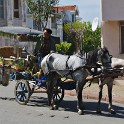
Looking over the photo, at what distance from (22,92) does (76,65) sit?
2428mm

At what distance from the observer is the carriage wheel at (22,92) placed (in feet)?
43.0

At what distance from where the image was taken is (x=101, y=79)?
11.8 m

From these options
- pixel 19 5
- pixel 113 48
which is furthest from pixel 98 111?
pixel 19 5

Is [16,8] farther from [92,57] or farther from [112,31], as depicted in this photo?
[92,57]

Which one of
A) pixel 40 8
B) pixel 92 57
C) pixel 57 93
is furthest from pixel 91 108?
pixel 40 8

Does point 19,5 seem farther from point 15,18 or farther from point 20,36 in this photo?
point 20,36

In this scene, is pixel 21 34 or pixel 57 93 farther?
pixel 21 34

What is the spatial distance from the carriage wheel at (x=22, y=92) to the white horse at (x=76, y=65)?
2.71 feet

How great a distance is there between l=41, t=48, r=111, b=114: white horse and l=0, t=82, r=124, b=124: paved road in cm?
39

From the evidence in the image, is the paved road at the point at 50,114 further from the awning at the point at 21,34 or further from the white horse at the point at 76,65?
the awning at the point at 21,34

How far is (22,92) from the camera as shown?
1328 centimetres

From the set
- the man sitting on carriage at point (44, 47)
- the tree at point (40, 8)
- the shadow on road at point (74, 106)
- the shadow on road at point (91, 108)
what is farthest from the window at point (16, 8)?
the man sitting on carriage at point (44, 47)

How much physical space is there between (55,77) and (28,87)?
3.29 ft

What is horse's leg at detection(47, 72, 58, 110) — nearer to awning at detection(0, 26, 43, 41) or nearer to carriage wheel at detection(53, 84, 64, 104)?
carriage wheel at detection(53, 84, 64, 104)
